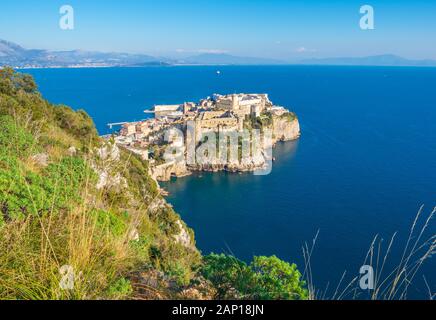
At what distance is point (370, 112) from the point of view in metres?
45.5

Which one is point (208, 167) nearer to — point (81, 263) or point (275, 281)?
point (275, 281)

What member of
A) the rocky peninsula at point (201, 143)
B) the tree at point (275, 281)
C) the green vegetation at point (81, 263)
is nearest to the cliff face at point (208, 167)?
the rocky peninsula at point (201, 143)

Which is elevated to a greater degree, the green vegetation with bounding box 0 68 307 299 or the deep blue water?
the green vegetation with bounding box 0 68 307 299

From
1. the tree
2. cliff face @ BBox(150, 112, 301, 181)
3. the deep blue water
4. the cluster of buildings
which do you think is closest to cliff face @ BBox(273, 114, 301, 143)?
the deep blue water

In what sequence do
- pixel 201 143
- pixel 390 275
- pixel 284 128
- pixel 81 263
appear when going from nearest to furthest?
pixel 81 263 → pixel 390 275 → pixel 201 143 → pixel 284 128

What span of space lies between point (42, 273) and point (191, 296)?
69 cm

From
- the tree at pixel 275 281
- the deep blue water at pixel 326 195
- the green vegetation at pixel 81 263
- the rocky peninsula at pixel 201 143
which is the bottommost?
the deep blue water at pixel 326 195

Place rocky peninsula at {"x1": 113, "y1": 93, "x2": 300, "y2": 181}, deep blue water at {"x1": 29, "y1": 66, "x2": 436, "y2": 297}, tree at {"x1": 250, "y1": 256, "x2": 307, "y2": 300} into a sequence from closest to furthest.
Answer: tree at {"x1": 250, "y1": 256, "x2": 307, "y2": 300} < deep blue water at {"x1": 29, "y1": 66, "x2": 436, "y2": 297} < rocky peninsula at {"x1": 113, "y1": 93, "x2": 300, "y2": 181}

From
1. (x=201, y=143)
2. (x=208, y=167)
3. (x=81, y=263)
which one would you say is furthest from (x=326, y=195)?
(x=81, y=263)

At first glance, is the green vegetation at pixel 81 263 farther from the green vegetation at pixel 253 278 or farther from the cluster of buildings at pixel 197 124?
the cluster of buildings at pixel 197 124

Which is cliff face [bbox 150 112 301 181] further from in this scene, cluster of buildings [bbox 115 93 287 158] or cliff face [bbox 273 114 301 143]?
cliff face [bbox 273 114 301 143]

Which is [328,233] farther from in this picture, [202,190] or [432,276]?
[202,190]
